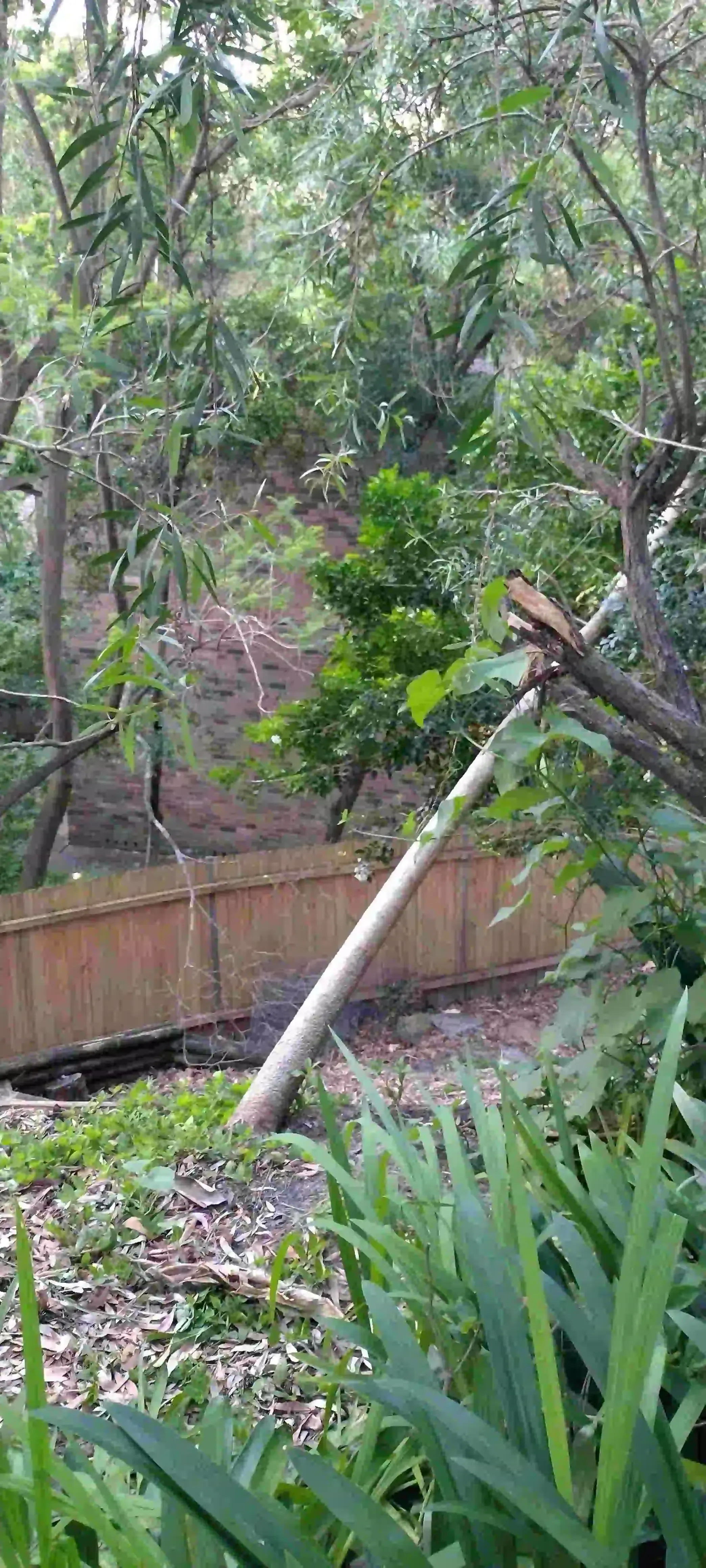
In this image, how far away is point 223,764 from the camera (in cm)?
1267

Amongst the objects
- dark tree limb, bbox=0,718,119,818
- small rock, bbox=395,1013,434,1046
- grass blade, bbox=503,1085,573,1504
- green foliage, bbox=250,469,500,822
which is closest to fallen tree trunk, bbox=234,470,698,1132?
green foliage, bbox=250,469,500,822

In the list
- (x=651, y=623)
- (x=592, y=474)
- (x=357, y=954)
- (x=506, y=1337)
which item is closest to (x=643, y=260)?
(x=592, y=474)

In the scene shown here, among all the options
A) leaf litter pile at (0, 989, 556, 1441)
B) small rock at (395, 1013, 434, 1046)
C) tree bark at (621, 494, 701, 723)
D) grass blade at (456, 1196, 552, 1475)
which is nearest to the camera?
grass blade at (456, 1196, 552, 1475)

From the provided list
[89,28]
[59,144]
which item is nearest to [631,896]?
[89,28]

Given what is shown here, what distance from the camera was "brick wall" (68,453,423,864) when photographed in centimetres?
1159

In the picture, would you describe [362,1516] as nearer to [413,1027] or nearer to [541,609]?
[541,609]

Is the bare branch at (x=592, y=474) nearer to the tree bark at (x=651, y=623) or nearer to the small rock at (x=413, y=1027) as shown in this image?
the tree bark at (x=651, y=623)

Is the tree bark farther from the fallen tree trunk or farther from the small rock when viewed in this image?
the small rock

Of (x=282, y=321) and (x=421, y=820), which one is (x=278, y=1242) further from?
(x=282, y=321)

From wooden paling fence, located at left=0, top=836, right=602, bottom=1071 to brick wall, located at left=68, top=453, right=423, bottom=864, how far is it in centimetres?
262

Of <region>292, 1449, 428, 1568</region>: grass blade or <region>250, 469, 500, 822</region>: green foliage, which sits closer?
<region>292, 1449, 428, 1568</region>: grass blade

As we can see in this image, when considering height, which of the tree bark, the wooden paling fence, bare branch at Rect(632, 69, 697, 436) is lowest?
the wooden paling fence

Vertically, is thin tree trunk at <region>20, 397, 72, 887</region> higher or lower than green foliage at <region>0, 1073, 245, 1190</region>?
higher

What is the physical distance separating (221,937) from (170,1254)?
4.60 metres
